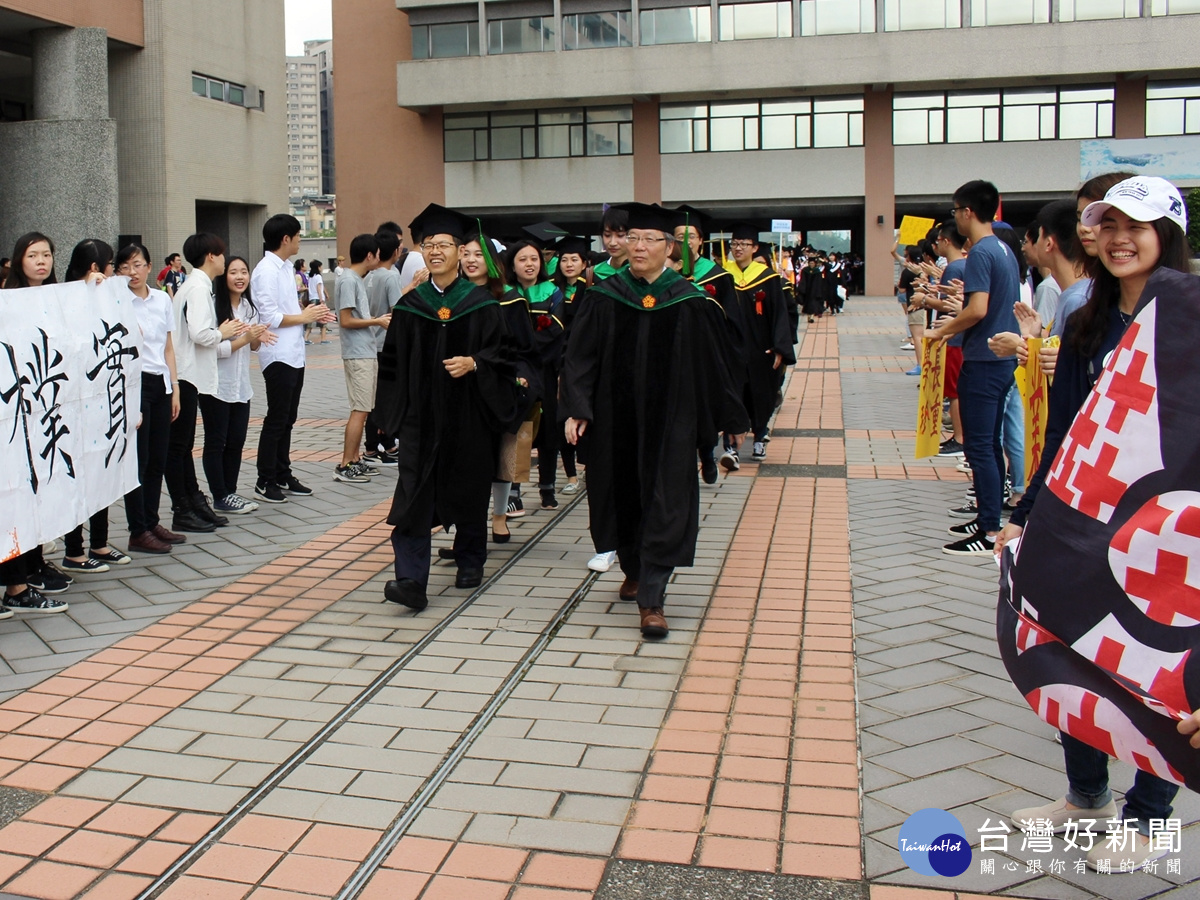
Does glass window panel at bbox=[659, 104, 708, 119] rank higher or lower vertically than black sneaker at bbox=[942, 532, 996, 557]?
higher

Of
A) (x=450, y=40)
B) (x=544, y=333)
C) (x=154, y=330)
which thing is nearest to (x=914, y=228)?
(x=544, y=333)

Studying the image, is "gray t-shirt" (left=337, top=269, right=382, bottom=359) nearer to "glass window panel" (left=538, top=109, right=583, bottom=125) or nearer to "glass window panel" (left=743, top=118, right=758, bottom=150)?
"glass window panel" (left=743, top=118, right=758, bottom=150)

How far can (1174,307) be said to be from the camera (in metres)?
2.68

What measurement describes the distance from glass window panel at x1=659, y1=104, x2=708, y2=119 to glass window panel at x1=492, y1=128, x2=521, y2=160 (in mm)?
5470

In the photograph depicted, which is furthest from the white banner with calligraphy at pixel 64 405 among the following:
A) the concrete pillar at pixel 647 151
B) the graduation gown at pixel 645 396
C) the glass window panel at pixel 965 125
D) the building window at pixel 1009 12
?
the glass window panel at pixel 965 125

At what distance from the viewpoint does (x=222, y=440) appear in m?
7.75

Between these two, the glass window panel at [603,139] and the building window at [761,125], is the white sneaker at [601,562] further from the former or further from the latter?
the glass window panel at [603,139]

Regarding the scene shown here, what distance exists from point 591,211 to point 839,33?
421 inches

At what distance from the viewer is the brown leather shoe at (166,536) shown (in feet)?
22.6

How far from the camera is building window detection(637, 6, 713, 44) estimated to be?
40.0 m

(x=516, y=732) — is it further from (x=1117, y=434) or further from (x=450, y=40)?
(x=450, y=40)

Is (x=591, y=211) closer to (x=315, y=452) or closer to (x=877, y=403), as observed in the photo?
(x=877, y=403)

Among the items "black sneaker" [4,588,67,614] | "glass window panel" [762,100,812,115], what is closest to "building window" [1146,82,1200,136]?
"glass window panel" [762,100,812,115]

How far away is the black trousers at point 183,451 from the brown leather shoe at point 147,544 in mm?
498
